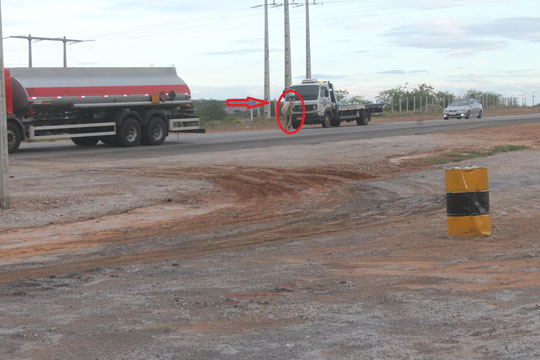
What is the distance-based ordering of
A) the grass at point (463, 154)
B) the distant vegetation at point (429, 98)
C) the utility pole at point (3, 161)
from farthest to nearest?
the distant vegetation at point (429, 98)
the grass at point (463, 154)
the utility pole at point (3, 161)

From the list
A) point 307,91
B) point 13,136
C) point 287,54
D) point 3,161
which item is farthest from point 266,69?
point 3,161

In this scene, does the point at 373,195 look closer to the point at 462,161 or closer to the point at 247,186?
the point at 247,186

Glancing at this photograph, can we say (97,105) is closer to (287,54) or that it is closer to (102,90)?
(102,90)

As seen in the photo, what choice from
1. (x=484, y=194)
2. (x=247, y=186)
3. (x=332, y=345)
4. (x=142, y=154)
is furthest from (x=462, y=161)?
(x=332, y=345)

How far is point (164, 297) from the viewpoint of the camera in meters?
6.61

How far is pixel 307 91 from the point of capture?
43406mm

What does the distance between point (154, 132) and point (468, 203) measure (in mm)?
21323

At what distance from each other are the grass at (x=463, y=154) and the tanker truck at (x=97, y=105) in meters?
11.5

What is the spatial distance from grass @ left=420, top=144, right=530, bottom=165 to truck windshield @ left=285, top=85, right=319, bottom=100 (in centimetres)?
1804

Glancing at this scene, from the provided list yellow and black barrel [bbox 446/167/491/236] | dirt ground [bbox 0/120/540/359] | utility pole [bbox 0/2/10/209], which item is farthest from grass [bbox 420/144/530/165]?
utility pole [bbox 0/2/10/209]

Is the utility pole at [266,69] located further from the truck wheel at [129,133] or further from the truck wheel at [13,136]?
the truck wheel at [13,136]

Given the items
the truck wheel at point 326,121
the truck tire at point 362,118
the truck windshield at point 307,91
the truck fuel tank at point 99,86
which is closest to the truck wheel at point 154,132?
the truck fuel tank at point 99,86

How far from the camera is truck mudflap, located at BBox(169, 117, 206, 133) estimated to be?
101 feet

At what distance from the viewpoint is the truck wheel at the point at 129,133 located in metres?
28.7
